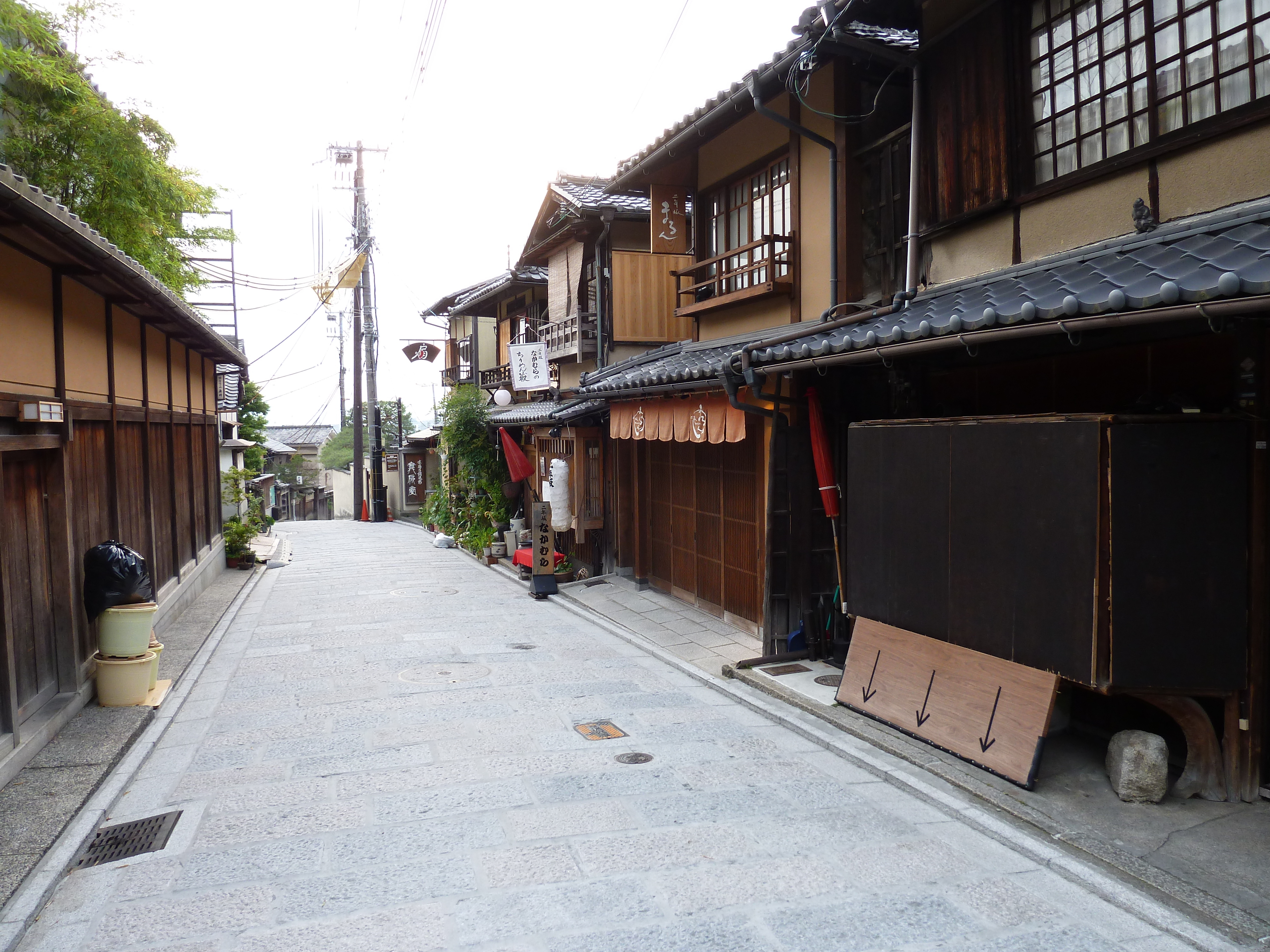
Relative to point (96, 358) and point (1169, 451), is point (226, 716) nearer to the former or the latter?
point (96, 358)

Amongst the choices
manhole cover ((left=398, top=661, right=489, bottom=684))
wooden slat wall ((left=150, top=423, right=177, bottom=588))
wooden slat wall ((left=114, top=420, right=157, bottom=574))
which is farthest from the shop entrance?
wooden slat wall ((left=150, top=423, right=177, bottom=588))

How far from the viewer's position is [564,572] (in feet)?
60.7

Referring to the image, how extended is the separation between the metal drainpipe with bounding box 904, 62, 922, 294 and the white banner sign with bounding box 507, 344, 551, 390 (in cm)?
1245

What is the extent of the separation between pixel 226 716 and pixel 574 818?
508cm

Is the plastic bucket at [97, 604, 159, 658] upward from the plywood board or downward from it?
upward

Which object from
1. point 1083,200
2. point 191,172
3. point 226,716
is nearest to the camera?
point 1083,200

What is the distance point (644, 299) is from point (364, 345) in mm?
21812

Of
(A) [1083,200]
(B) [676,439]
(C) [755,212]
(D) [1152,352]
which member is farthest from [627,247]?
(D) [1152,352]

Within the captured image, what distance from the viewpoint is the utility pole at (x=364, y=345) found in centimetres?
3594

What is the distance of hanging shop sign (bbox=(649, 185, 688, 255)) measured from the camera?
15.7 metres

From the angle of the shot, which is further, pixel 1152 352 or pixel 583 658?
pixel 583 658

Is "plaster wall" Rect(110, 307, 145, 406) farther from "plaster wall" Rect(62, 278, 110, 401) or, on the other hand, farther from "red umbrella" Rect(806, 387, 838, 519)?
"red umbrella" Rect(806, 387, 838, 519)

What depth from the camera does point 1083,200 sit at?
767 centimetres

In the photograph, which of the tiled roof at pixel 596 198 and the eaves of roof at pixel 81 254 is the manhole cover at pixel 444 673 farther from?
the tiled roof at pixel 596 198
